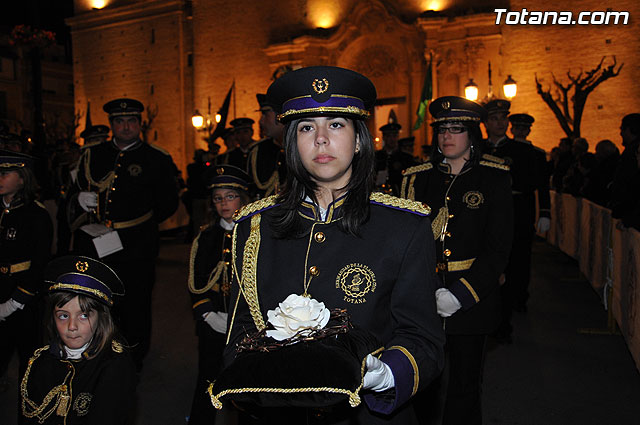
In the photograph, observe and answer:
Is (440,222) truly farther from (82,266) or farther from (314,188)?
(82,266)

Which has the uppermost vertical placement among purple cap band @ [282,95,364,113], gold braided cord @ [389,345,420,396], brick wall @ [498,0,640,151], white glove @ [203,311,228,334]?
brick wall @ [498,0,640,151]

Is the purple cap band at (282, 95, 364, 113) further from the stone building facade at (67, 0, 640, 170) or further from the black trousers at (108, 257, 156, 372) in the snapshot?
the stone building facade at (67, 0, 640, 170)

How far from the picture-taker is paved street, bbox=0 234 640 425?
475cm

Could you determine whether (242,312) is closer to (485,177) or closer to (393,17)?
(485,177)

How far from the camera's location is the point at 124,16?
1252 inches

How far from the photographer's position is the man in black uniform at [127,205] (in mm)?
5680

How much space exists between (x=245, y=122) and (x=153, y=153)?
3.17 metres

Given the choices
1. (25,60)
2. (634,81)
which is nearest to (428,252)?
(634,81)

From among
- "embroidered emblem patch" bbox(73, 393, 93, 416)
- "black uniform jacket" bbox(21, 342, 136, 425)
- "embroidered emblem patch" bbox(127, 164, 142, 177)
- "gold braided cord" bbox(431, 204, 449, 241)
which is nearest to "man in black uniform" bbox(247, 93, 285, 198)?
"embroidered emblem patch" bbox(127, 164, 142, 177)

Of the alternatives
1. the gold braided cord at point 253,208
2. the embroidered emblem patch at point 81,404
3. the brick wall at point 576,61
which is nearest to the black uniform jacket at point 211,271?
the embroidered emblem patch at point 81,404

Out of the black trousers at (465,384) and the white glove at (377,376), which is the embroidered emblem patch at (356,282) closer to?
the white glove at (377,376)

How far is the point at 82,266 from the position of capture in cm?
339

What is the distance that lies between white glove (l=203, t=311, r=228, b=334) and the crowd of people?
15mm

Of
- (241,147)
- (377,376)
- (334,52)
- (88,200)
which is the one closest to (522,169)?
(241,147)
